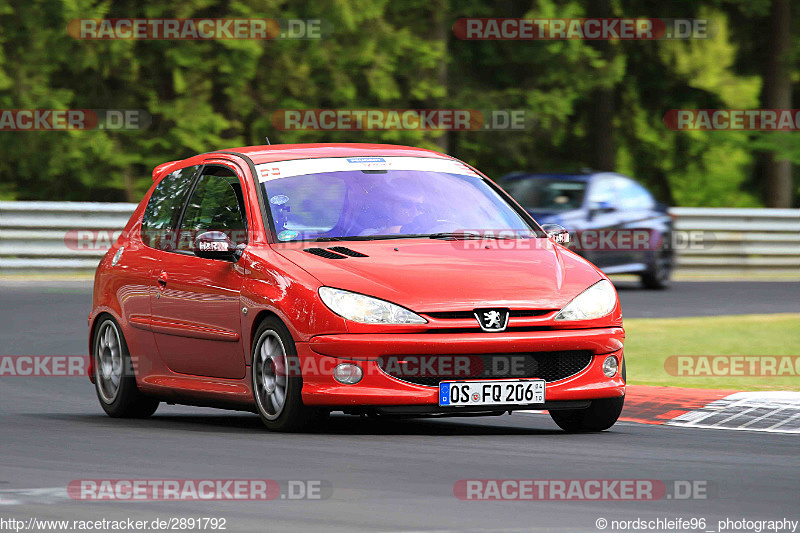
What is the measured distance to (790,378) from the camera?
14016 millimetres

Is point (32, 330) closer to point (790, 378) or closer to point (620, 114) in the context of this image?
point (790, 378)

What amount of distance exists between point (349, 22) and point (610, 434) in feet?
63.6

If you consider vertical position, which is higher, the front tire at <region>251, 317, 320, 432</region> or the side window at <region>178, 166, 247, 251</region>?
the side window at <region>178, 166, 247, 251</region>

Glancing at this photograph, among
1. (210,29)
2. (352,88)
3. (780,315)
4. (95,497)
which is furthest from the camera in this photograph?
(352,88)

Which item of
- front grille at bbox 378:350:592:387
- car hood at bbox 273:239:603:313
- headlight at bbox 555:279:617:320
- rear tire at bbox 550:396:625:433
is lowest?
rear tire at bbox 550:396:625:433

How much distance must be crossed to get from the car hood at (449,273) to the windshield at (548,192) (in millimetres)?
13355

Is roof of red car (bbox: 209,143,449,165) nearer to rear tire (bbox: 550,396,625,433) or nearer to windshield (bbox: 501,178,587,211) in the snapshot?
rear tire (bbox: 550,396,625,433)

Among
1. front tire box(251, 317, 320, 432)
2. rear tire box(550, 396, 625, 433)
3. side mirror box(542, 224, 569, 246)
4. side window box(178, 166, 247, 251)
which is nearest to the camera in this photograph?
front tire box(251, 317, 320, 432)

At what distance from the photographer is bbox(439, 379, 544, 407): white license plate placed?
9.34 m

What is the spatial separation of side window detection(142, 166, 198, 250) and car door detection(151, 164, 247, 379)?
123 mm

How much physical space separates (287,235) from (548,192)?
45.3 ft

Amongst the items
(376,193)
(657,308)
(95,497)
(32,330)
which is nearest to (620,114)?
(657,308)

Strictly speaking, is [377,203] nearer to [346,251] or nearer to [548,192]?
[346,251]

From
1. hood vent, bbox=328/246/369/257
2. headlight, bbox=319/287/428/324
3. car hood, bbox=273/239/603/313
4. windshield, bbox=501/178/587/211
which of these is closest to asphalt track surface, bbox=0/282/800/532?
headlight, bbox=319/287/428/324
